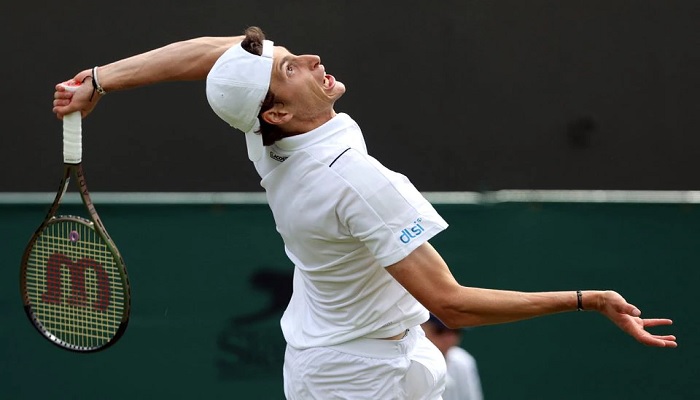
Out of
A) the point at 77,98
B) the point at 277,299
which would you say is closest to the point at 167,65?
the point at 77,98

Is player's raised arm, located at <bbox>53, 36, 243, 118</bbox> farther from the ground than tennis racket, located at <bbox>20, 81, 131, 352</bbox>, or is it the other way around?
player's raised arm, located at <bbox>53, 36, 243, 118</bbox>

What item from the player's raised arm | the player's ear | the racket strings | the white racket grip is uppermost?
the player's raised arm

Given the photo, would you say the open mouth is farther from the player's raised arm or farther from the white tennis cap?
the player's raised arm

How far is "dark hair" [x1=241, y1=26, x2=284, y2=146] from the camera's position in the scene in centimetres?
355

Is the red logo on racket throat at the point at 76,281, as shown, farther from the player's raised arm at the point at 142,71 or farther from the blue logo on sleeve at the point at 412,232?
the blue logo on sleeve at the point at 412,232

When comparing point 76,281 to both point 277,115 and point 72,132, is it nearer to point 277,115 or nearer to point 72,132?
point 72,132

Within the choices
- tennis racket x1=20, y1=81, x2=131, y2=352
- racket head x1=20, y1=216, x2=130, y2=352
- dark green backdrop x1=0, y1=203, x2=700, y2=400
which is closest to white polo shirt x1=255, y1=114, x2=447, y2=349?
tennis racket x1=20, y1=81, x2=131, y2=352

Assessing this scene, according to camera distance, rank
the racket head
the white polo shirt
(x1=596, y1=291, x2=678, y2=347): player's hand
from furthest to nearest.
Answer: the racket head
the white polo shirt
(x1=596, y1=291, x2=678, y2=347): player's hand

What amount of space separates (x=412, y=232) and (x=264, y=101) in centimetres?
56

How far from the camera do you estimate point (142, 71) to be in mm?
3873

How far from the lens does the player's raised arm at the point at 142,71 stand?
378 centimetres

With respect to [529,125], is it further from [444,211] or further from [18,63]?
[18,63]

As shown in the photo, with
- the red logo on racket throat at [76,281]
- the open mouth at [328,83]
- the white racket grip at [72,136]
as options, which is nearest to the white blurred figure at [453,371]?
the red logo on racket throat at [76,281]

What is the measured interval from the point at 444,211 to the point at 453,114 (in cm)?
45
